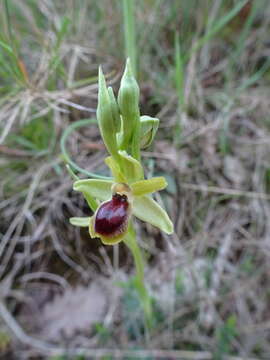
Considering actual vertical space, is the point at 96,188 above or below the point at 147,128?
below

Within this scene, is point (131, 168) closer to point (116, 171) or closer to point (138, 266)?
point (116, 171)

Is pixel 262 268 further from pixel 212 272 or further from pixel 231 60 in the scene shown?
pixel 231 60

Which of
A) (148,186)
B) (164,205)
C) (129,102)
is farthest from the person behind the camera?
(164,205)

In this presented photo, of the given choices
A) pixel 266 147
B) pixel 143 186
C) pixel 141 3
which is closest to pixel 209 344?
pixel 266 147

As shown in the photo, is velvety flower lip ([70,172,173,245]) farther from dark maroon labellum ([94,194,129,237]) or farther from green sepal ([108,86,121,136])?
green sepal ([108,86,121,136])

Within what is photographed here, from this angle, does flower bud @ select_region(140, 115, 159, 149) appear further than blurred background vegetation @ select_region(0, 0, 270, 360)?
No

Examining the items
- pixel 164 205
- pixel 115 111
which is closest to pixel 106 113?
pixel 115 111

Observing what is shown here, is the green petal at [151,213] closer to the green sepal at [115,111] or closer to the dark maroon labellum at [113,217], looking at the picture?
the dark maroon labellum at [113,217]

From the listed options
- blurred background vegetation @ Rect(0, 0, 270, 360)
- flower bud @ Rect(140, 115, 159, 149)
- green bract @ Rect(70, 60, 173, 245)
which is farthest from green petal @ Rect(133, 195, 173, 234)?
blurred background vegetation @ Rect(0, 0, 270, 360)
